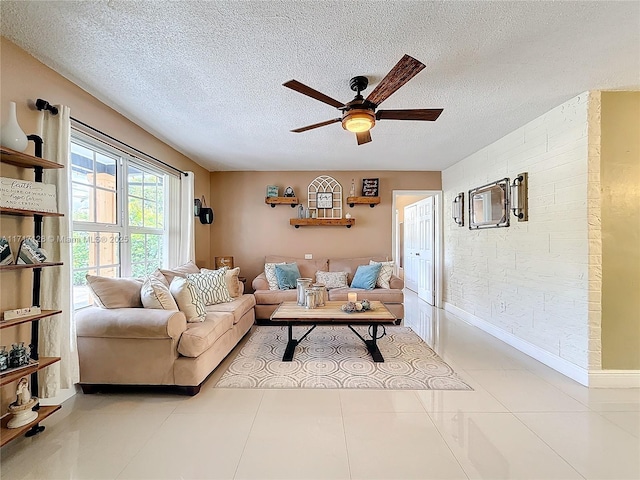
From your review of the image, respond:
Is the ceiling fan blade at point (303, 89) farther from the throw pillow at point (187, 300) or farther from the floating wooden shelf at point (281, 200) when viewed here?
the floating wooden shelf at point (281, 200)

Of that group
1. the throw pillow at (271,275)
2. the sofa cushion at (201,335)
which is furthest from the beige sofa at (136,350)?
the throw pillow at (271,275)

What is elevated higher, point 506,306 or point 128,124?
point 128,124

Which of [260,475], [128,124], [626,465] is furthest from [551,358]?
[128,124]

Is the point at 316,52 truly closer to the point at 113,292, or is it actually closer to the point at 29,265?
the point at 29,265

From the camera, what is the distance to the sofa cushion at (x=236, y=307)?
3.27 m

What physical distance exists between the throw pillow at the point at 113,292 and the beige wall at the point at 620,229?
3908mm

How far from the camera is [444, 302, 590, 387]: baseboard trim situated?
2.59 m

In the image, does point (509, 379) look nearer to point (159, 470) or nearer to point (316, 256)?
point (159, 470)

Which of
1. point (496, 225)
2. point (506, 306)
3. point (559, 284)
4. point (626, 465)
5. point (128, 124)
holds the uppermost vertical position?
point (128, 124)

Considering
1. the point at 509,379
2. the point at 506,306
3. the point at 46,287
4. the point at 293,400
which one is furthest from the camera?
the point at 506,306

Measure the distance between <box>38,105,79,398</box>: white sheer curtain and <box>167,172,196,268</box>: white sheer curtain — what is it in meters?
1.87

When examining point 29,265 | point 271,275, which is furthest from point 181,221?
point 29,265

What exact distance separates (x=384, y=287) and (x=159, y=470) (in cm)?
359

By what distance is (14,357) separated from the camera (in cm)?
176
